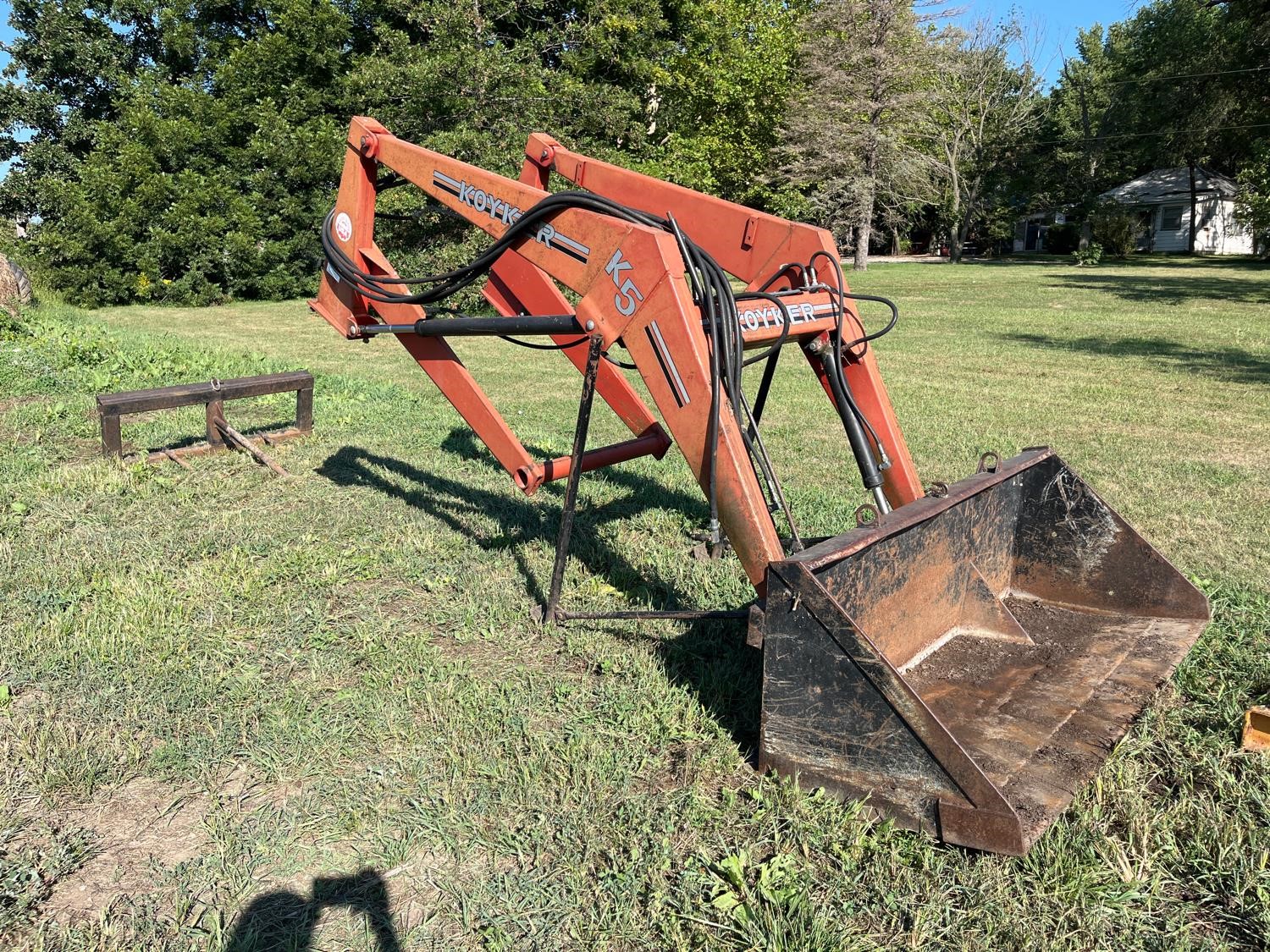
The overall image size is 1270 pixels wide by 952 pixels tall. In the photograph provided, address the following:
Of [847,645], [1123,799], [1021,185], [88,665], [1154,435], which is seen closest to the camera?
[847,645]

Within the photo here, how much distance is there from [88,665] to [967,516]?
11.9ft

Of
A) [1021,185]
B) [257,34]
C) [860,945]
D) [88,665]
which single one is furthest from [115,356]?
[1021,185]

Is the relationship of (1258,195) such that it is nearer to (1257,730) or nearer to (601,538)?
(601,538)

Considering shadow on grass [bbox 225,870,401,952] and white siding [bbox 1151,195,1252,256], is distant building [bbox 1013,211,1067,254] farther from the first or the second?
shadow on grass [bbox 225,870,401,952]

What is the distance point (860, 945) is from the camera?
2426 millimetres

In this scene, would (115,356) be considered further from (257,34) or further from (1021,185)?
(1021,185)

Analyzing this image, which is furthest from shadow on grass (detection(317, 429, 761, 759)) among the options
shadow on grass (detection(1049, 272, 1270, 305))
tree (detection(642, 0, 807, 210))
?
tree (detection(642, 0, 807, 210))

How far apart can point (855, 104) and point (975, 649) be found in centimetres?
3131

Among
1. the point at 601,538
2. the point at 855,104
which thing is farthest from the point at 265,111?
the point at 601,538

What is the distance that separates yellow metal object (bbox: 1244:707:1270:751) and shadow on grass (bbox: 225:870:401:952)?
276cm

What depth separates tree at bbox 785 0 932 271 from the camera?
31.8 metres

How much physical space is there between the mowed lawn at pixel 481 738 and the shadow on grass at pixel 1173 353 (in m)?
4.11

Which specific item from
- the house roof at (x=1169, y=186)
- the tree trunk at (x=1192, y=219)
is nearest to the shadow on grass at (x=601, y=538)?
the house roof at (x=1169, y=186)

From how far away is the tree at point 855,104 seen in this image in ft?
104
